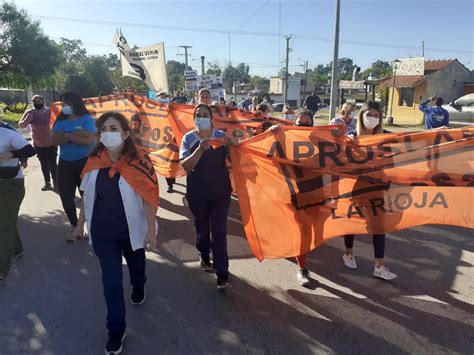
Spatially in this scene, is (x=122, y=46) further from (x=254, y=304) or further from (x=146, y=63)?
(x=254, y=304)

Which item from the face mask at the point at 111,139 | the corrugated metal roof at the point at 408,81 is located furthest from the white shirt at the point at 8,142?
the corrugated metal roof at the point at 408,81

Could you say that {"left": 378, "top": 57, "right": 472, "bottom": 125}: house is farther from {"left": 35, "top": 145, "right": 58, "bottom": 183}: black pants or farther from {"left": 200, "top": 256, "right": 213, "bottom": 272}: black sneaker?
{"left": 200, "top": 256, "right": 213, "bottom": 272}: black sneaker

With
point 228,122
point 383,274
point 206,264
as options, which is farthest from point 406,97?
point 206,264

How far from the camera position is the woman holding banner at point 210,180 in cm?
395

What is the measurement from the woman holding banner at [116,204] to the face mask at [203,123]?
86cm

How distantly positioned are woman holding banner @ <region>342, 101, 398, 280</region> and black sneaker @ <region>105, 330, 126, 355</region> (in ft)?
8.41

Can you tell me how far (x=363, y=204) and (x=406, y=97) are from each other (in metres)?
29.5

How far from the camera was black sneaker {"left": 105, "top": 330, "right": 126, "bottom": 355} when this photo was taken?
306cm

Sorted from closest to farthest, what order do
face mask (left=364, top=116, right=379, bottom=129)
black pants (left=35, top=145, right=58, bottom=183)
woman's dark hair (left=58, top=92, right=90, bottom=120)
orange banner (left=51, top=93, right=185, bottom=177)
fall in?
face mask (left=364, top=116, right=379, bottom=129) < woman's dark hair (left=58, top=92, right=90, bottom=120) < orange banner (left=51, top=93, right=185, bottom=177) < black pants (left=35, top=145, right=58, bottom=183)

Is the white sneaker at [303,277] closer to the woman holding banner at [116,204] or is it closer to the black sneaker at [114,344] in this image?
the woman holding banner at [116,204]

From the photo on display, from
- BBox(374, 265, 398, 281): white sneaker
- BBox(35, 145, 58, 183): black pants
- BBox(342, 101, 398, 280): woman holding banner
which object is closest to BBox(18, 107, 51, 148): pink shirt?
BBox(35, 145, 58, 183): black pants

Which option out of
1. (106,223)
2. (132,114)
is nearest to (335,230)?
(106,223)

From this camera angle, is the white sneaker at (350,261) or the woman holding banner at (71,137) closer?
the white sneaker at (350,261)

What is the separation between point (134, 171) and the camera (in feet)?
10.5
